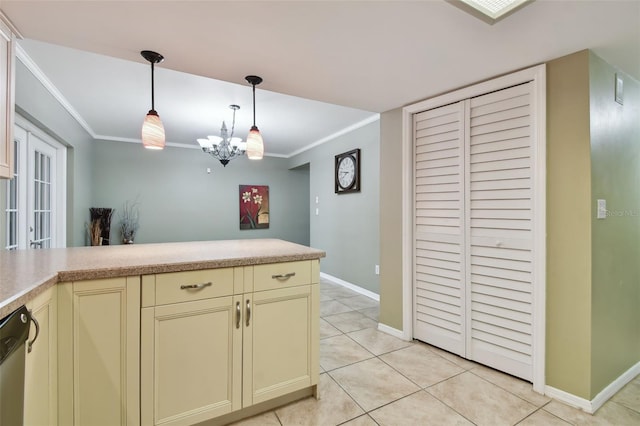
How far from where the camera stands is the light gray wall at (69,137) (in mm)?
2361

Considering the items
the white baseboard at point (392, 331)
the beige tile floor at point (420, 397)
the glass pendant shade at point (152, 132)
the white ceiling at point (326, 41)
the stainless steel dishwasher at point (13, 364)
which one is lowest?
the beige tile floor at point (420, 397)

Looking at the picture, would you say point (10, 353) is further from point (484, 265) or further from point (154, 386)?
point (484, 265)

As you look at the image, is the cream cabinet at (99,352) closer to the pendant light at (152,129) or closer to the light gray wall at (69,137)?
the pendant light at (152,129)

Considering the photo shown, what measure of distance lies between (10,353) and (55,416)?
2.12 ft

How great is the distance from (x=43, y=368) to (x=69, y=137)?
335cm

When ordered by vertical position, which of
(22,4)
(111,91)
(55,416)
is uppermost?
(111,91)

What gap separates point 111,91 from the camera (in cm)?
299

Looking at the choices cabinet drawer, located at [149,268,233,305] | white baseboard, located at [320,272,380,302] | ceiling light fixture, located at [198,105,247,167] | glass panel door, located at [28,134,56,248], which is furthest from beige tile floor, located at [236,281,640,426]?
glass panel door, located at [28,134,56,248]

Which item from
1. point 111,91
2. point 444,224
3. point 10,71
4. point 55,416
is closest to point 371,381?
point 444,224

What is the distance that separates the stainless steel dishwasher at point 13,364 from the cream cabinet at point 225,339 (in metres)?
0.47

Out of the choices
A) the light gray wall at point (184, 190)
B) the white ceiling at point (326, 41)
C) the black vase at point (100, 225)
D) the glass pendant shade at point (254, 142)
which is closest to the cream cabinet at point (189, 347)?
the glass pendant shade at point (254, 142)

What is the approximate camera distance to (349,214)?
439 centimetres

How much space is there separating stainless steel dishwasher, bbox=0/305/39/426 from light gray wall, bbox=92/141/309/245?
15.3ft

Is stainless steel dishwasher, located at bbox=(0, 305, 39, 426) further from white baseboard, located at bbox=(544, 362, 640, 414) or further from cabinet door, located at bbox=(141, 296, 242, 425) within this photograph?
white baseboard, located at bbox=(544, 362, 640, 414)
